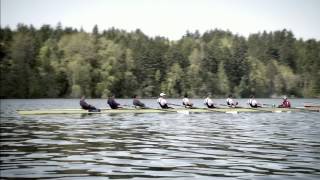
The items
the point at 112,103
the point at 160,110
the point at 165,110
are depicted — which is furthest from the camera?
the point at 165,110

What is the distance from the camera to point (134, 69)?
468 ft

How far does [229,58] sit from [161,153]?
148 meters

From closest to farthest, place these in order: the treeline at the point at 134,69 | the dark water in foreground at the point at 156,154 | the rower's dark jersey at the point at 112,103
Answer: the dark water in foreground at the point at 156,154, the rower's dark jersey at the point at 112,103, the treeline at the point at 134,69

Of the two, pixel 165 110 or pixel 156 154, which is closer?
pixel 156 154

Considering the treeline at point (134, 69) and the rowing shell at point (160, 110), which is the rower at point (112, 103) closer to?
the rowing shell at point (160, 110)

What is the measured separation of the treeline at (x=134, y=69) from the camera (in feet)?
391

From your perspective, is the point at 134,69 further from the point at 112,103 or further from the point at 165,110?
the point at 112,103

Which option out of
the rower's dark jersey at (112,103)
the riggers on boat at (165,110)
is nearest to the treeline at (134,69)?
the rower's dark jersey at (112,103)

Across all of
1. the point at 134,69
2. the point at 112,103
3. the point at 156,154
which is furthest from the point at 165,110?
the point at 134,69

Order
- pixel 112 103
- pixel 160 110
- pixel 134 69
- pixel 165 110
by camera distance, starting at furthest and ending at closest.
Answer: pixel 134 69
pixel 165 110
pixel 160 110
pixel 112 103

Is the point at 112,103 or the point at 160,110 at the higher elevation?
the point at 112,103

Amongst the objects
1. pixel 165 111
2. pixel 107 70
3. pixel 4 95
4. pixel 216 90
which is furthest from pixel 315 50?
pixel 165 111

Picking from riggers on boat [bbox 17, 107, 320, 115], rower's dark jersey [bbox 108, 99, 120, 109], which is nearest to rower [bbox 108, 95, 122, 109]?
rower's dark jersey [bbox 108, 99, 120, 109]

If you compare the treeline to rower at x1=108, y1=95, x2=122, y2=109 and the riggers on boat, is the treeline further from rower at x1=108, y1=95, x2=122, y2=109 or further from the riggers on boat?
the riggers on boat
